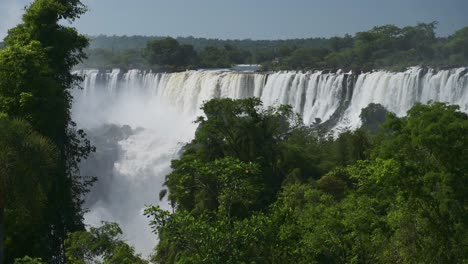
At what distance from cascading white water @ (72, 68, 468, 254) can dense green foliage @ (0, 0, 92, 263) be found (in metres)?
12.2

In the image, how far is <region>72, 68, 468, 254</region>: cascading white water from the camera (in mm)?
35688

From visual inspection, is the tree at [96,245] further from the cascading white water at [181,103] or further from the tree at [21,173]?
the cascading white water at [181,103]

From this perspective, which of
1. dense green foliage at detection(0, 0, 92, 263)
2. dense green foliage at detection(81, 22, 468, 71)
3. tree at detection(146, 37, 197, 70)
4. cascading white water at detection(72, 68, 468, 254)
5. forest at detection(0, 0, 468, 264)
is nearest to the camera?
forest at detection(0, 0, 468, 264)

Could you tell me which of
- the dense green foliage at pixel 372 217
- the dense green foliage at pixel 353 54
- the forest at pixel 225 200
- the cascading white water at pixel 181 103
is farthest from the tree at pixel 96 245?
the dense green foliage at pixel 353 54

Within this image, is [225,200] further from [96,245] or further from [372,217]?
[372,217]

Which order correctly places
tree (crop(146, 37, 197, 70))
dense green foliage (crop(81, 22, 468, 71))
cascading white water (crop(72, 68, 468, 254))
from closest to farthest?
cascading white water (crop(72, 68, 468, 254)), dense green foliage (crop(81, 22, 468, 71)), tree (crop(146, 37, 197, 70))

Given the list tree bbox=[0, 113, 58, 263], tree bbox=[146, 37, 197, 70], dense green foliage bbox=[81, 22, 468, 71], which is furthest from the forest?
tree bbox=[146, 37, 197, 70]

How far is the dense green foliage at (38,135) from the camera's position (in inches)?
434

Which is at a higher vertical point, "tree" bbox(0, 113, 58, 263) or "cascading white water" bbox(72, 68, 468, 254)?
"tree" bbox(0, 113, 58, 263)

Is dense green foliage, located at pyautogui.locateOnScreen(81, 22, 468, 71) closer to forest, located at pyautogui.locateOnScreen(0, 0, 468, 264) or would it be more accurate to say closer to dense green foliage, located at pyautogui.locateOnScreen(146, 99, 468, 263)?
forest, located at pyautogui.locateOnScreen(0, 0, 468, 264)

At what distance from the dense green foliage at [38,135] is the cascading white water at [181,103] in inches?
480

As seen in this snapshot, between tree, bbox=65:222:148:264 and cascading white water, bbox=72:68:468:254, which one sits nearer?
tree, bbox=65:222:148:264

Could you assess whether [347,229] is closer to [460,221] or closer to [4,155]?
[460,221]

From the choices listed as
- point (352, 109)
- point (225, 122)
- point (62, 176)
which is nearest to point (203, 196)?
point (225, 122)
